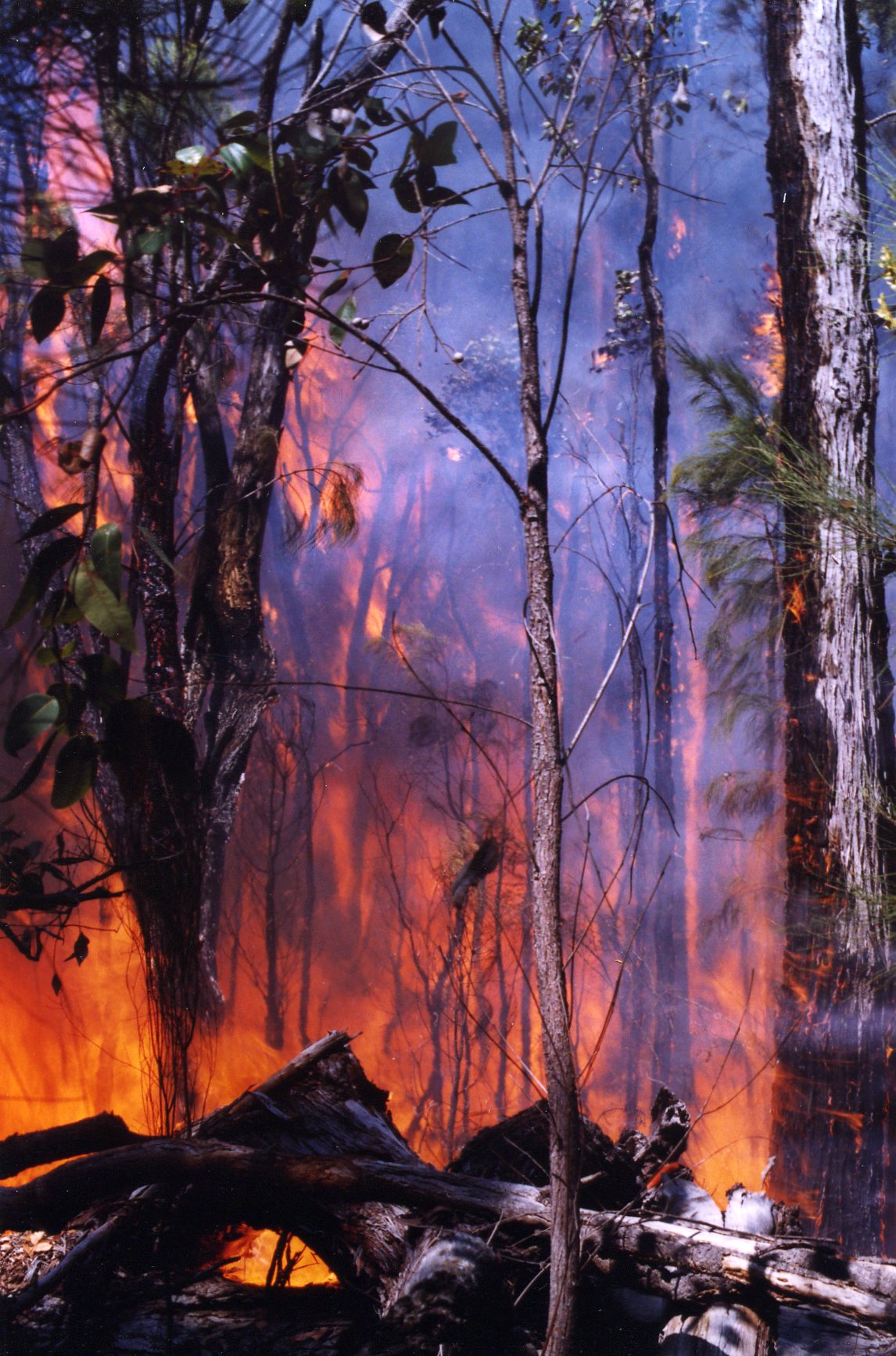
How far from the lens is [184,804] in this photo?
6.15ft

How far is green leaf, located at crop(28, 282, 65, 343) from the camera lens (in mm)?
1133

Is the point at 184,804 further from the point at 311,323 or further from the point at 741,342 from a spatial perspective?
the point at 741,342

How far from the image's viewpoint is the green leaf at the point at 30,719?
1.11 m

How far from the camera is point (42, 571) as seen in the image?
1.12 m

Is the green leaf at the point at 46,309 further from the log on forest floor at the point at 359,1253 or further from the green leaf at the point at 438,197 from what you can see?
the log on forest floor at the point at 359,1253

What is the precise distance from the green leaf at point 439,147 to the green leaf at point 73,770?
0.87 meters

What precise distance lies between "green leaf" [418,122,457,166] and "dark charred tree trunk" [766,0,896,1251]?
92 centimetres

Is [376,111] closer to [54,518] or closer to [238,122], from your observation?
[238,122]

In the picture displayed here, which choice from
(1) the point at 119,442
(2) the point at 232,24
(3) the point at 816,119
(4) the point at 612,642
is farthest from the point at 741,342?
(1) the point at 119,442

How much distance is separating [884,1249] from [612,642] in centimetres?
122

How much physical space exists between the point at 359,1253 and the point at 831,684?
4.24 feet

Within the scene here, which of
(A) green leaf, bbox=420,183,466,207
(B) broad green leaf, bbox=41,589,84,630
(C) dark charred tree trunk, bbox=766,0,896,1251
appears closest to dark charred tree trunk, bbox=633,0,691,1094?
(C) dark charred tree trunk, bbox=766,0,896,1251

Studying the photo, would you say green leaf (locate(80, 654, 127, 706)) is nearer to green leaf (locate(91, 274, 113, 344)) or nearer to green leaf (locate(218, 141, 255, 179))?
green leaf (locate(91, 274, 113, 344))

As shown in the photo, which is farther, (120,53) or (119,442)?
(119,442)
